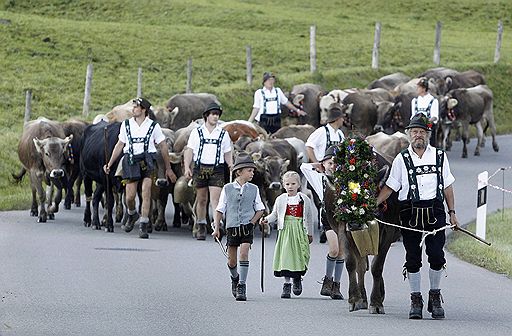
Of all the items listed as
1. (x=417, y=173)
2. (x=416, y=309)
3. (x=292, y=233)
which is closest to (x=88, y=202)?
(x=292, y=233)

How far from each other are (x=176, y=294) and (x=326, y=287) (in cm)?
161

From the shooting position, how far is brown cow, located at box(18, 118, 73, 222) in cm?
2236

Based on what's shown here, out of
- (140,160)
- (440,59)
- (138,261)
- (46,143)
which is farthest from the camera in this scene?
(440,59)

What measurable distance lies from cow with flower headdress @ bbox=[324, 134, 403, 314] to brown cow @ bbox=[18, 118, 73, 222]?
1004cm

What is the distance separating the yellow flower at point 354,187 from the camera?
12.5m

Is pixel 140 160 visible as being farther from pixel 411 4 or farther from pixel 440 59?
pixel 411 4

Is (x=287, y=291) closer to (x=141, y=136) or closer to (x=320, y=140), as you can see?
(x=320, y=140)

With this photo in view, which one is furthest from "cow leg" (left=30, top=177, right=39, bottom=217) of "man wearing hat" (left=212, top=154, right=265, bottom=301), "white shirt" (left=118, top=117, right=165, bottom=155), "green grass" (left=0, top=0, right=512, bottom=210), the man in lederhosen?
"man wearing hat" (left=212, top=154, right=265, bottom=301)

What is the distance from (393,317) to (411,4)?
60.5 meters

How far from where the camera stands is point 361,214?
1245cm

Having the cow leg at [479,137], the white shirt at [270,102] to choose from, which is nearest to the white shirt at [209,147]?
the white shirt at [270,102]

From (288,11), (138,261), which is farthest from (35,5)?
(138,261)

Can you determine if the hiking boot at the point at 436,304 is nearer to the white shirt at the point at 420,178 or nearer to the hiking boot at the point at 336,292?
the white shirt at the point at 420,178

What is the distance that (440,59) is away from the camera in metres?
50.8
